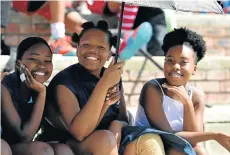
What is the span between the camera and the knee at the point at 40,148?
4.21 m

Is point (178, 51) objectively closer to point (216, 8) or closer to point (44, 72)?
point (216, 8)

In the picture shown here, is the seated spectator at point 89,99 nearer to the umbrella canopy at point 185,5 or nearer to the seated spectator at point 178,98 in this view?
the seated spectator at point 178,98

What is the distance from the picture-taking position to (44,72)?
455cm

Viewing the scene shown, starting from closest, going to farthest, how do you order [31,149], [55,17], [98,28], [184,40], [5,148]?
[5,148]
[31,149]
[98,28]
[184,40]
[55,17]

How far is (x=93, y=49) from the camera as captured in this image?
465 cm

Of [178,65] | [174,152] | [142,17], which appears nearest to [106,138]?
[174,152]

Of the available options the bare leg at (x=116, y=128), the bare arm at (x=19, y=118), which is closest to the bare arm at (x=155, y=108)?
the bare leg at (x=116, y=128)

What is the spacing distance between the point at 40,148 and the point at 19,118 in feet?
0.73

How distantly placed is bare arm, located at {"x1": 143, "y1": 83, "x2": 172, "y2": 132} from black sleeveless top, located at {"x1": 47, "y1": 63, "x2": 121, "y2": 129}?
230 millimetres

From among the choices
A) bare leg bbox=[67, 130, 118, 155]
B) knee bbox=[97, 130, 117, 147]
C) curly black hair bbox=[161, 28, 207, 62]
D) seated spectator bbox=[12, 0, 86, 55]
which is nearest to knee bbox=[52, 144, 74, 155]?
bare leg bbox=[67, 130, 118, 155]

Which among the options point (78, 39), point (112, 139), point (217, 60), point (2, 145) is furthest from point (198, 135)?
point (217, 60)

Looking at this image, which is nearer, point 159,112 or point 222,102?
point 159,112

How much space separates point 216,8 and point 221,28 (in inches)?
148

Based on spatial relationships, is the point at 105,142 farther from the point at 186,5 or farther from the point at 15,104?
the point at 186,5
